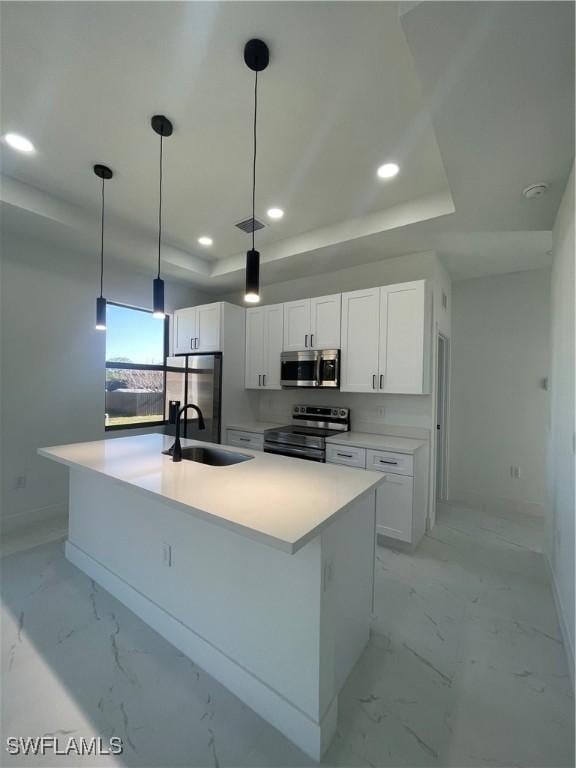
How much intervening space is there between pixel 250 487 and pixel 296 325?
247 cm

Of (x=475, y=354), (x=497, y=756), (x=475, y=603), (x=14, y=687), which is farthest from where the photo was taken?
(x=475, y=354)

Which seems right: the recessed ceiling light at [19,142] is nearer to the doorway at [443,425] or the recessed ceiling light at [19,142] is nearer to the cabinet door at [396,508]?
the cabinet door at [396,508]

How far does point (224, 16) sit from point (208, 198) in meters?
1.43

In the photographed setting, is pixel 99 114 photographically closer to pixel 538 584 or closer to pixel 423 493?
pixel 423 493

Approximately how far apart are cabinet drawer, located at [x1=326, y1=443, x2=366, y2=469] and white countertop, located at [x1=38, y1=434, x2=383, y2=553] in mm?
1069

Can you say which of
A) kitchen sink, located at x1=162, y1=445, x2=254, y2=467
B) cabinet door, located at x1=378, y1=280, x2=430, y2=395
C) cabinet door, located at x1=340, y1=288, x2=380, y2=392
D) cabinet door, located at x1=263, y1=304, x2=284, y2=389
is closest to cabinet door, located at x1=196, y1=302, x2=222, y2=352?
cabinet door, located at x1=263, y1=304, x2=284, y2=389

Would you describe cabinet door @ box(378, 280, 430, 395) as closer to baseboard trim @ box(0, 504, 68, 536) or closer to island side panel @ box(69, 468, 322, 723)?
island side panel @ box(69, 468, 322, 723)

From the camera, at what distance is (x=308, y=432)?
3551mm

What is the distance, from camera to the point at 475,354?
159 inches

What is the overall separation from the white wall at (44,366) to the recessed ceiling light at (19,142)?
119cm

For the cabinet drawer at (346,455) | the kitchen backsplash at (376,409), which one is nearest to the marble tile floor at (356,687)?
the cabinet drawer at (346,455)

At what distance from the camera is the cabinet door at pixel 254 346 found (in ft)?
13.3

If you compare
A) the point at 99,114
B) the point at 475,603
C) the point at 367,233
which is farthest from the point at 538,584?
the point at 99,114

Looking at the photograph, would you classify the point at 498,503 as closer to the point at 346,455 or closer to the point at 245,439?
the point at 346,455
